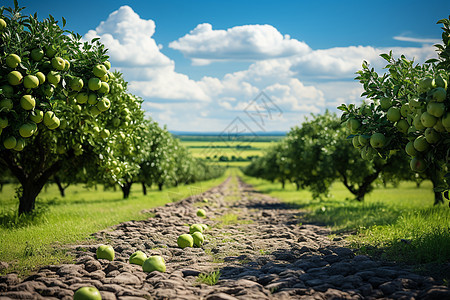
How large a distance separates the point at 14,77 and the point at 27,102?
1.78 feet

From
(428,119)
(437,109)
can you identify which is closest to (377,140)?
(428,119)

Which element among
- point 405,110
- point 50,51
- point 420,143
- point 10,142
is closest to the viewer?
point 420,143

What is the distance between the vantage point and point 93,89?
714 cm

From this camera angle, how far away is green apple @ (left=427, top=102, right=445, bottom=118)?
16.6 feet

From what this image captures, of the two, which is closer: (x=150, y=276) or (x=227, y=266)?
→ (x=150, y=276)

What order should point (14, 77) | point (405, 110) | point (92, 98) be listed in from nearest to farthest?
point (14, 77)
point (405, 110)
point (92, 98)

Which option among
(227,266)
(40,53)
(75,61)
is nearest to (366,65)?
(227,266)

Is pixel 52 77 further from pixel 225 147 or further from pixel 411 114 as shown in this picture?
pixel 225 147

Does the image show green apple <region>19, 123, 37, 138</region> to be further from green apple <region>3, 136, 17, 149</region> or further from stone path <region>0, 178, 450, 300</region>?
stone path <region>0, 178, 450, 300</region>

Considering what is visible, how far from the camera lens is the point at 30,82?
6.32 m

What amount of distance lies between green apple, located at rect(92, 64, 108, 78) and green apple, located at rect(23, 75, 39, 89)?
1.18 meters

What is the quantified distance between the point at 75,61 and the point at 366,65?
689 cm

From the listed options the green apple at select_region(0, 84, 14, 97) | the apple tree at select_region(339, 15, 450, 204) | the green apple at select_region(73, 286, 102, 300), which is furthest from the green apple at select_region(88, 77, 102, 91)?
the apple tree at select_region(339, 15, 450, 204)

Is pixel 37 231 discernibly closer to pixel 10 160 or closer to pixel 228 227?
pixel 10 160
